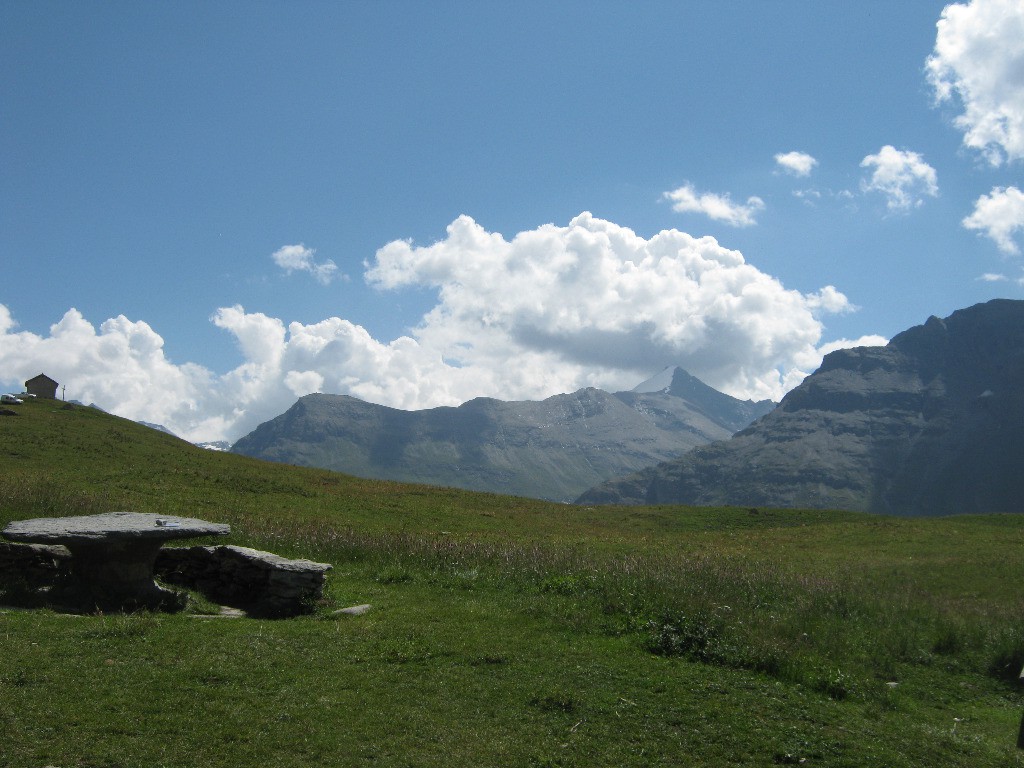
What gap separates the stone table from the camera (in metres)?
17.0

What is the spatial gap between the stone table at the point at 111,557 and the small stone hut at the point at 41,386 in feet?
398

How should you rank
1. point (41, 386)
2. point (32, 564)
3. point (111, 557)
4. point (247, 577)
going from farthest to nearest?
1. point (41, 386)
2. point (247, 577)
3. point (32, 564)
4. point (111, 557)

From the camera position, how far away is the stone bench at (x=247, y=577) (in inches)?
729

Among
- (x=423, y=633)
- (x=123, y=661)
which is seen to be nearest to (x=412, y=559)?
(x=423, y=633)

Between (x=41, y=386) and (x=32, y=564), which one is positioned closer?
(x=32, y=564)

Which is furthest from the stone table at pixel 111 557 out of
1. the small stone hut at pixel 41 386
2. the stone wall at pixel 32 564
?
the small stone hut at pixel 41 386

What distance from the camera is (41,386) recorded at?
122562 mm

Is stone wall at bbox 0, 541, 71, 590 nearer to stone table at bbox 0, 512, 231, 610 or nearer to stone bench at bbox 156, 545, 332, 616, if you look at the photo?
stone table at bbox 0, 512, 231, 610

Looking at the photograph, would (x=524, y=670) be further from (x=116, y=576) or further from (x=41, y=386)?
(x=41, y=386)

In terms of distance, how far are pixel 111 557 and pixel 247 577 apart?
3.41 metres

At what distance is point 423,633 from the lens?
15.5m

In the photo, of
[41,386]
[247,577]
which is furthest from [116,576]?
[41,386]

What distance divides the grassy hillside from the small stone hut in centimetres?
11053

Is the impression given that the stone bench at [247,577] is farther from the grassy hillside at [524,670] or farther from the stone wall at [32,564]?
the stone wall at [32,564]
